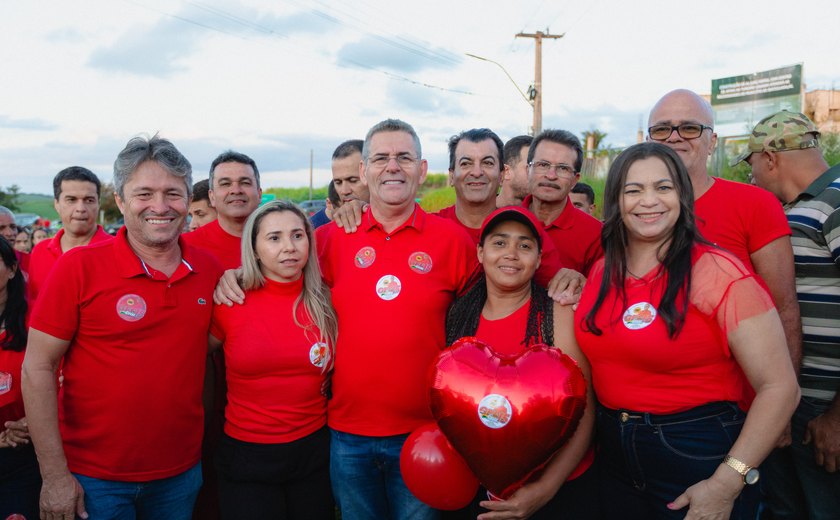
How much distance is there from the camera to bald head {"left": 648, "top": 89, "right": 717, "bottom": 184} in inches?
128

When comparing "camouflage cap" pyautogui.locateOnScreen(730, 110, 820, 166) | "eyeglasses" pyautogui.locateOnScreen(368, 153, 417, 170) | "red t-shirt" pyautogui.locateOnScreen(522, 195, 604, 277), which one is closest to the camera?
"eyeglasses" pyautogui.locateOnScreen(368, 153, 417, 170)

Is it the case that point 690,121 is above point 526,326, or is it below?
above

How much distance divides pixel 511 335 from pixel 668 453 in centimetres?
85

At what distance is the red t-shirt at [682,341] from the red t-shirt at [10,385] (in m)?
3.10

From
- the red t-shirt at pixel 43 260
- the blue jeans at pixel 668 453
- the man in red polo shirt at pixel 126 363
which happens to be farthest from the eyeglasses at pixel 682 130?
the red t-shirt at pixel 43 260

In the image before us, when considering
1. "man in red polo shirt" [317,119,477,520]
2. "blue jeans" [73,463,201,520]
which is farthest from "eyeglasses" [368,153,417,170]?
"blue jeans" [73,463,201,520]

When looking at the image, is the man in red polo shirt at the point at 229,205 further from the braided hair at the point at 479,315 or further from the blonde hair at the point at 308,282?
the braided hair at the point at 479,315

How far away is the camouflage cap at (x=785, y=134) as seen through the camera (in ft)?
11.6

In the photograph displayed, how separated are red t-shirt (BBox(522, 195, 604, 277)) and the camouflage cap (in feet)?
3.78

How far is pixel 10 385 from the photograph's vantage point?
317 centimetres

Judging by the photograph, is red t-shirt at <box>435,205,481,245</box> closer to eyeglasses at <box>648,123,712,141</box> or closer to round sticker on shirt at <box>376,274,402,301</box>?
round sticker on shirt at <box>376,274,402,301</box>

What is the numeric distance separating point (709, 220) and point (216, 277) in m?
2.76

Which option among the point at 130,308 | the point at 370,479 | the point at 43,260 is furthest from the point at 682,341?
the point at 43,260

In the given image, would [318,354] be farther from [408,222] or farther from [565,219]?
[565,219]
